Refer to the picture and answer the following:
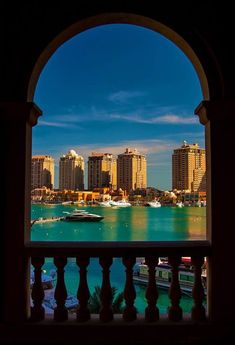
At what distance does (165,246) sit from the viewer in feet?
8.29

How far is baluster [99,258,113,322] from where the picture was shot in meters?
2.54

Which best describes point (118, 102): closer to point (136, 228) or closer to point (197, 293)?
point (136, 228)

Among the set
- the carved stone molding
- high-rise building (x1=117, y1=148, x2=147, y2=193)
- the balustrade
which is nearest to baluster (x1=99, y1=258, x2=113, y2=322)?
the balustrade

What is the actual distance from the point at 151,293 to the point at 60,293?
0.70 metres

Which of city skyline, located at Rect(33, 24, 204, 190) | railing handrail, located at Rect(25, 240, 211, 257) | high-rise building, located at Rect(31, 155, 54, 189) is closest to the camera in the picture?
railing handrail, located at Rect(25, 240, 211, 257)

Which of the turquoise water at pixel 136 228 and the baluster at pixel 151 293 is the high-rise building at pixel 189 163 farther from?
the turquoise water at pixel 136 228

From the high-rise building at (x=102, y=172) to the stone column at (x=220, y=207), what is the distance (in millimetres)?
15024

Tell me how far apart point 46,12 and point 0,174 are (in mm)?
1343

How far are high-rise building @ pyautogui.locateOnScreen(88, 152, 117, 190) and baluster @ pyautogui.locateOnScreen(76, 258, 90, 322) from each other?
49.2 feet

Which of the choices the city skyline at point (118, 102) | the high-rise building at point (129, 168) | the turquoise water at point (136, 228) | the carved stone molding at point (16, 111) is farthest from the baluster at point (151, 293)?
the city skyline at point (118, 102)

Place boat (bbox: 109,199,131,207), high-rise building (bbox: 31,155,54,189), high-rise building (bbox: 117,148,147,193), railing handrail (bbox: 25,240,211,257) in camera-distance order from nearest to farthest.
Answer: railing handrail (bbox: 25,240,211,257)
high-rise building (bbox: 31,155,54,189)
high-rise building (bbox: 117,148,147,193)
boat (bbox: 109,199,131,207)

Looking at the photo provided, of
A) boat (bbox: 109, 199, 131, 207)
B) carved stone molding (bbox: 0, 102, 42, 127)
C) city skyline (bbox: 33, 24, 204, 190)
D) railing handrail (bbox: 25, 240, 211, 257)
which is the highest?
city skyline (bbox: 33, 24, 204, 190)

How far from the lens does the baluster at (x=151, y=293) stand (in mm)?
2537

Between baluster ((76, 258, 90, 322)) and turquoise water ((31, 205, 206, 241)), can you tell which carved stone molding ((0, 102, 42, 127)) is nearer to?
baluster ((76, 258, 90, 322))
